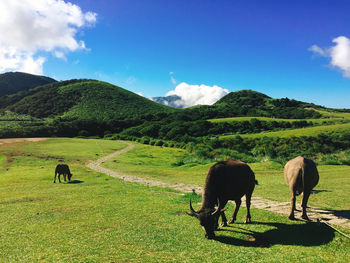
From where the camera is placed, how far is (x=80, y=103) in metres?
165

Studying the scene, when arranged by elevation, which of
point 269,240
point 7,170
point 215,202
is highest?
point 215,202

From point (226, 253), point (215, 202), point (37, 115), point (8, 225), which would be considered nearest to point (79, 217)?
point (8, 225)

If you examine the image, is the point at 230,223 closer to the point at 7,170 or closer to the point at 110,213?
the point at 110,213

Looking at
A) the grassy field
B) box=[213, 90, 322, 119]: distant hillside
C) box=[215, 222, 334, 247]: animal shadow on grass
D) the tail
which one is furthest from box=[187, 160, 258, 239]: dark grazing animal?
box=[213, 90, 322, 119]: distant hillside

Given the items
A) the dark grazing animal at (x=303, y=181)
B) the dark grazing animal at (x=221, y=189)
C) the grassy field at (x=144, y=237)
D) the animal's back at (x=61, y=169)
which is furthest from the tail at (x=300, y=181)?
the animal's back at (x=61, y=169)

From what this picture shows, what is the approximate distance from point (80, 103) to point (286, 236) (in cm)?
17285

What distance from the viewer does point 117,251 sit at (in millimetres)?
7738

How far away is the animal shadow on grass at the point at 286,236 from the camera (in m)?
8.21

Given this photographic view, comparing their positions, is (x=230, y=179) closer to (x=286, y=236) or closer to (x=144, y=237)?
(x=286, y=236)

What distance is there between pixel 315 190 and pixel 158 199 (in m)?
A: 10.9

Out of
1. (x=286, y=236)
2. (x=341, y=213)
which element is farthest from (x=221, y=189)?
(x=341, y=213)

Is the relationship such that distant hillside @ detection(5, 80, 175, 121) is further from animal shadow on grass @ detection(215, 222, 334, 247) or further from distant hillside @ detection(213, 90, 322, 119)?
animal shadow on grass @ detection(215, 222, 334, 247)

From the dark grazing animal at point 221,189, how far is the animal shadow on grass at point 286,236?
0.78m

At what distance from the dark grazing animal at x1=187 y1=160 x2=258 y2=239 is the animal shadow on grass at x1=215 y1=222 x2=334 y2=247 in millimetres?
776
